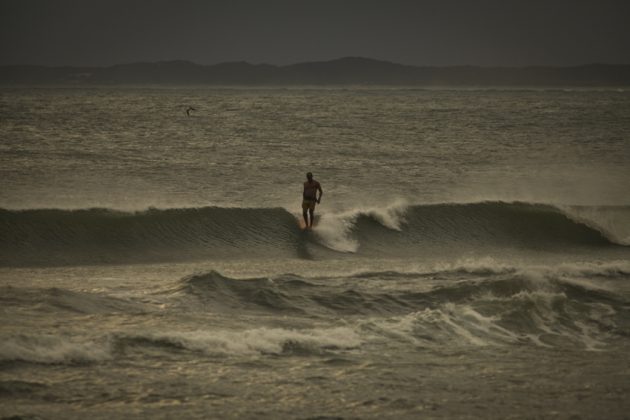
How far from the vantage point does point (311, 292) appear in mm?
11703

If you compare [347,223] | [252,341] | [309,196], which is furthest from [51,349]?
[347,223]

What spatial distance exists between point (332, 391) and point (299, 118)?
66.0 metres

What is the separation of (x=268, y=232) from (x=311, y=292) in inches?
278

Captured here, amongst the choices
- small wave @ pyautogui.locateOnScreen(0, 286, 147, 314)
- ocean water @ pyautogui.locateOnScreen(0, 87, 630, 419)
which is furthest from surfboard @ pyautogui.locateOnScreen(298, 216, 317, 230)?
small wave @ pyautogui.locateOnScreen(0, 286, 147, 314)

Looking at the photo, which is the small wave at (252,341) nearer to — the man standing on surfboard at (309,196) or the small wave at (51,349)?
the small wave at (51,349)

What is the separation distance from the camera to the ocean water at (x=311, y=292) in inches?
298

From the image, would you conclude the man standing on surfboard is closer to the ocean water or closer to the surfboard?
the surfboard

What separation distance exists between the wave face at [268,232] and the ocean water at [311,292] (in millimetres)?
65

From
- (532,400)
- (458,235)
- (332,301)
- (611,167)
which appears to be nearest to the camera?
(532,400)

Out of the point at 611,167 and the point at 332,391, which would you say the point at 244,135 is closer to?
the point at 611,167

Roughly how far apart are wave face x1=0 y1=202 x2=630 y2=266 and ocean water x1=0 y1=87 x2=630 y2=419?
7cm

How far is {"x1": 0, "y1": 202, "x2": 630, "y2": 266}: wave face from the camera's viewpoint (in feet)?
55.0

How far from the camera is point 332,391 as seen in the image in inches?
300

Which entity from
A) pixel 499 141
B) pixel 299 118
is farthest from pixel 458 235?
pixel 299 118
